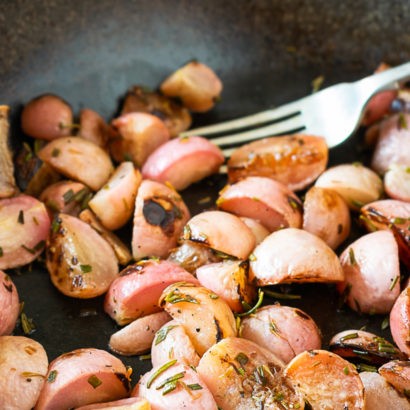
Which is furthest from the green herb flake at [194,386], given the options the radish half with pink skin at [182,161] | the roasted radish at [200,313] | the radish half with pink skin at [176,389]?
the radish half with pink skin at [182,161]

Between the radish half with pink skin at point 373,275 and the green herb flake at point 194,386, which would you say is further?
A: the radish half with pink skin at point 373,275

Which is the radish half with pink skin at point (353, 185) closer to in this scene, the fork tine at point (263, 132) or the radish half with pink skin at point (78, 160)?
the fork tine at point (263, 132)


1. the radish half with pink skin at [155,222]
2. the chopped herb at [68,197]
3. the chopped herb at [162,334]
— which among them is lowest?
the chopped herb at [162,334]

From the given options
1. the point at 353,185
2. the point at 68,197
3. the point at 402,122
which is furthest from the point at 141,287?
the point at 402,122

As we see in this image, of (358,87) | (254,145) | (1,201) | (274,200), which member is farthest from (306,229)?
(1,201)

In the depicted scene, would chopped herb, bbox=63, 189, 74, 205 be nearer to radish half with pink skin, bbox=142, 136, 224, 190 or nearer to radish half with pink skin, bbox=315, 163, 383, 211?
radish half with pink skin, bbox=142, 136, 224, 190

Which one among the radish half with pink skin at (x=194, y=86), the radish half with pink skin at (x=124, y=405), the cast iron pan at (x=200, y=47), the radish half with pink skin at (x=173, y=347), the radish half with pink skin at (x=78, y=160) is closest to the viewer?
the radish half with pink skin at (x=124, y=405)

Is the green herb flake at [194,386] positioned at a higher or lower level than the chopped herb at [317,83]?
lower

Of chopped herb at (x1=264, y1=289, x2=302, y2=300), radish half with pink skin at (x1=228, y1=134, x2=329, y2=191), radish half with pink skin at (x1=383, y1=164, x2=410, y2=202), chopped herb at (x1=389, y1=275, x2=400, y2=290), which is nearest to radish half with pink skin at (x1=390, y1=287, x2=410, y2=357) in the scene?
chopped herb at (x1=389, y1=275, x2=400, y2=290)
